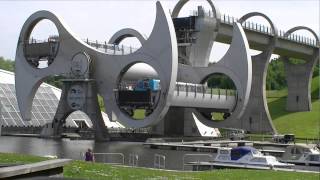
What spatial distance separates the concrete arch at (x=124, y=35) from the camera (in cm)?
7156

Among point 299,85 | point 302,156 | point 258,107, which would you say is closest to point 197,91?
point 258,107

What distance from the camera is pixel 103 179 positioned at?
51.6 feet

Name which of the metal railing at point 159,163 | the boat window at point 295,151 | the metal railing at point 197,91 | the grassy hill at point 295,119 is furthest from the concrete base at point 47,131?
the boat window at point 295,151

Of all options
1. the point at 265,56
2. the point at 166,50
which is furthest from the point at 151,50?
the point at 265,56

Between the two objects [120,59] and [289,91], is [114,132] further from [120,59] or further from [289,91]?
[289,91]

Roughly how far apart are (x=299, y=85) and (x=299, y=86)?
0.17 metres

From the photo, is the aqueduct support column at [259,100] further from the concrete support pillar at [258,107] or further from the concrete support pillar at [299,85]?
the concrete support pillar at [299,85]

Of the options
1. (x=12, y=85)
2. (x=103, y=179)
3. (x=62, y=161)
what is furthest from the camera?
(x=12, y=85)

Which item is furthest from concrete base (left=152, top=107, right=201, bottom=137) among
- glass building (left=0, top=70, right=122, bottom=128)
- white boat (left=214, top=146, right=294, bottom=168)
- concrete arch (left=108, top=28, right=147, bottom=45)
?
white boat (left=214, top=146, right=294, bottom=168)

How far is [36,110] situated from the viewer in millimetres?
69000

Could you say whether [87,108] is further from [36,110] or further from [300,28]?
→ [300,28]

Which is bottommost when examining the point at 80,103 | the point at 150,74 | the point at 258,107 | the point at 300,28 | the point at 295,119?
the point at 295,119

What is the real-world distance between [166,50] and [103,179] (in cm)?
3963

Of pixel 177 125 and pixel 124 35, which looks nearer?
Result: pixel 177 125
